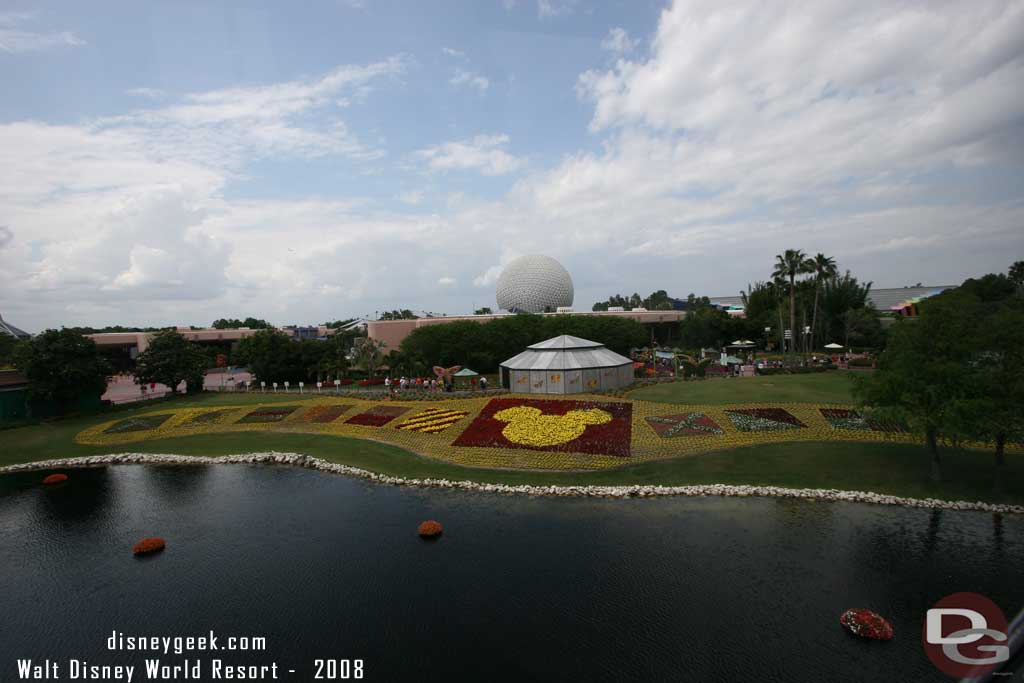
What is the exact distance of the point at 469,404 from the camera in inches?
1769

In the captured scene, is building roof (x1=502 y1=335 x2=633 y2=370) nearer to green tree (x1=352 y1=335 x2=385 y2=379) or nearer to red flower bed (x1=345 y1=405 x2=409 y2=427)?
red flower bed (x1=345 y1=405 x2=409 y2=427)

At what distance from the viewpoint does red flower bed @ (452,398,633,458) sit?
33312 millimetres

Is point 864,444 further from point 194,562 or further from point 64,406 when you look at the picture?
point 64,406

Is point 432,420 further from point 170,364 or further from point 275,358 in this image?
point 170,364

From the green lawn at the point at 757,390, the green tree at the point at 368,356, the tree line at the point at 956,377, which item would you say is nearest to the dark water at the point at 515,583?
the tree line at the point at 956,377

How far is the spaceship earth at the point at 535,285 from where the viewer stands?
339ft

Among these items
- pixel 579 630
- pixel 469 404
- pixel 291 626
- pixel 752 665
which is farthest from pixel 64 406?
pixel 752 665

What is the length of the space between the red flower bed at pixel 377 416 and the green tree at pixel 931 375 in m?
33.6

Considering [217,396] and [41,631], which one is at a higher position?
[217,396]

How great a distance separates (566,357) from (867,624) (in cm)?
3567

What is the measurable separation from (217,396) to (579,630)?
54911 millimetres

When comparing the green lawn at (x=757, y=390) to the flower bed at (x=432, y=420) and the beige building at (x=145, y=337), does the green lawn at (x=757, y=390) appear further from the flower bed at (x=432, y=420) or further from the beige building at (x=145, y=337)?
the beige building at (x=145, y=337)

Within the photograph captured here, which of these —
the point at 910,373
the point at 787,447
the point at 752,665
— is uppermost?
the point at 910,373

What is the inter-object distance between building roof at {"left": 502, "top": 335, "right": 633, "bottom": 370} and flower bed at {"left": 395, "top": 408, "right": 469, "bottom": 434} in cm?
1026
